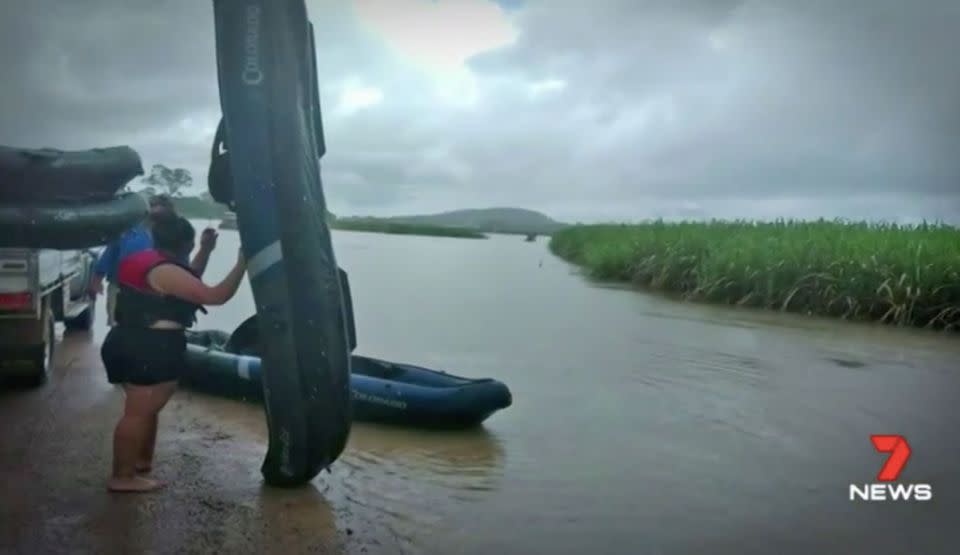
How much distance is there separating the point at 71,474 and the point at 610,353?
669 centimetres

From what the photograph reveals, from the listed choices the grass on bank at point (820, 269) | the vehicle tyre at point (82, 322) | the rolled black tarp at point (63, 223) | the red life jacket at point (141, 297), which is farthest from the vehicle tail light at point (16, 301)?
the grass on bank at point (820, 269)

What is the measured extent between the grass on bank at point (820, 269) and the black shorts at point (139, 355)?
37.0 feet

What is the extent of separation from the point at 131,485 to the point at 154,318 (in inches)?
32.6

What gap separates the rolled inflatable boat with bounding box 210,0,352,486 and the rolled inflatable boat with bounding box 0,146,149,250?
2.35 metres

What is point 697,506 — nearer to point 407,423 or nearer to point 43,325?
point 407,423

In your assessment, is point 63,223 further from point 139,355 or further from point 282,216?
point 282,216

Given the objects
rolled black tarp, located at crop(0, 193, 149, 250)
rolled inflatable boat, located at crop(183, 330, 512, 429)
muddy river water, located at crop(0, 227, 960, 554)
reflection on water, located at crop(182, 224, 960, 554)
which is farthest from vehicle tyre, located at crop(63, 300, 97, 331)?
rolled inflatable boat, located at crop(183, 330, 512, 429)

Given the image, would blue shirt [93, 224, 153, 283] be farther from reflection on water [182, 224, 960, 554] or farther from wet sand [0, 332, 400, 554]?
wet sand [0, 332, 400, 554]

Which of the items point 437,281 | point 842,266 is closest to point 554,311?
point 842,266

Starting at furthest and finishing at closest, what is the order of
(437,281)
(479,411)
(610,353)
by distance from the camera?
(437,281)
(610,353)
(479,411)

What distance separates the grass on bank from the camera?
12.6 m

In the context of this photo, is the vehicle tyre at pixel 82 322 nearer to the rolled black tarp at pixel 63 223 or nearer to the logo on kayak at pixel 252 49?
the rolled black tarp at pixel 63 223

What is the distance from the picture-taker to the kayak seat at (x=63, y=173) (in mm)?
5758

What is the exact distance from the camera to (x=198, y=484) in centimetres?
439
